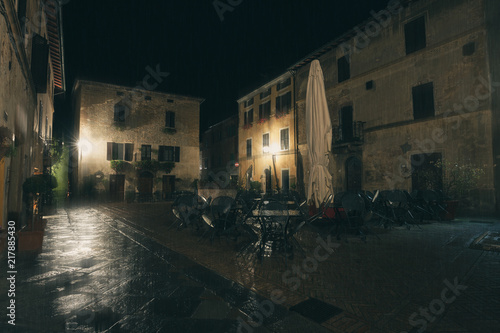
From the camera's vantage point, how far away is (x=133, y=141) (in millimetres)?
20578

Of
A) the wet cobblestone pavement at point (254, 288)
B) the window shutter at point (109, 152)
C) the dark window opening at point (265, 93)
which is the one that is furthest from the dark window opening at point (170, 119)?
the wet cobblestone pavement at point (254, 288)

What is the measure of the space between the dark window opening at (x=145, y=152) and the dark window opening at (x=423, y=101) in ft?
60.2

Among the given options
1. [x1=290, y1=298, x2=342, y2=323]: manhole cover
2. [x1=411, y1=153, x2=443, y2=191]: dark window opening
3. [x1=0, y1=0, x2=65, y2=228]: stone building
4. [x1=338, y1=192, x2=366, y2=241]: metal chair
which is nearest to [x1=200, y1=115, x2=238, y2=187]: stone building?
[x1=411, y1=153, x2=443, y2=191]: dark window opening

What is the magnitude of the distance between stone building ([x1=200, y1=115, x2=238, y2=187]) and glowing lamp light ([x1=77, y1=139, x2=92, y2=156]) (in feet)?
35.7

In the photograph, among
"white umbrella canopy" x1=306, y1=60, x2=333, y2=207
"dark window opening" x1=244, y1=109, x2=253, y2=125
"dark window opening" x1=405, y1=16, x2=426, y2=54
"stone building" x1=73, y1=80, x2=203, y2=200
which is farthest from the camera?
"dark window opening" x1=244, y1=109, x2=253, y2=125

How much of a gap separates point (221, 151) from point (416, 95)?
22.5m

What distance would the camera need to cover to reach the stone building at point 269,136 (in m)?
19.3

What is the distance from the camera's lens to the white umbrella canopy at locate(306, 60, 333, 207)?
6648 mm

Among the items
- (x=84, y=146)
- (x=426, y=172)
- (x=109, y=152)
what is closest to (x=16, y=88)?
(x=426, y=172)

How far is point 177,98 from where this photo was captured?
74.8ft

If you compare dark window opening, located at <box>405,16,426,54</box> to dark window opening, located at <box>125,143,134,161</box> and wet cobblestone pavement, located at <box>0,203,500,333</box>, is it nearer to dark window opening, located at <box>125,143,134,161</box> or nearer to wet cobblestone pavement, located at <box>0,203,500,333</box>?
wet cobblestone pavement, located at <box>0,203,500,333</box>

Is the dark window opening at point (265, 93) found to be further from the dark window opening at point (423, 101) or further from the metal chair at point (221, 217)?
the metal chair at point (221, 217)

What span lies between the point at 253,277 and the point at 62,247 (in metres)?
4.26

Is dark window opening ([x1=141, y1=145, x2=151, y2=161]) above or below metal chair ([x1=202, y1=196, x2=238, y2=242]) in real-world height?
above
